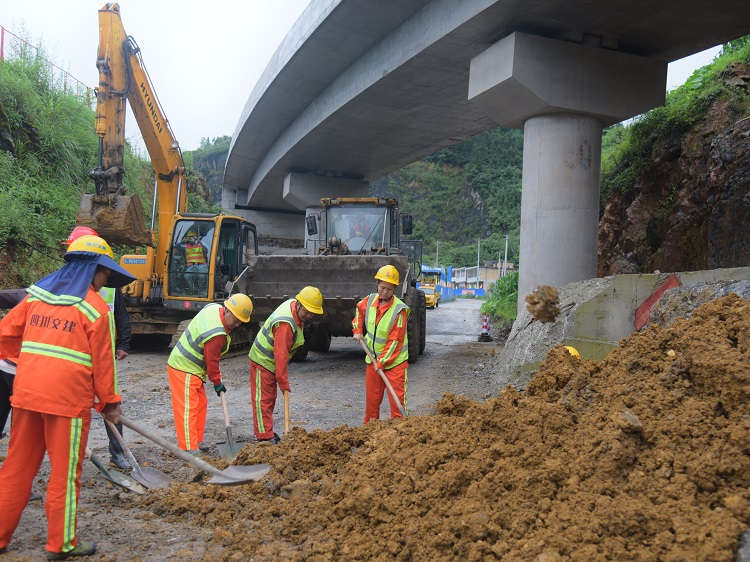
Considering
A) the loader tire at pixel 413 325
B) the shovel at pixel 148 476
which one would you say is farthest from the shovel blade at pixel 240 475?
the loader tire at pixel 413 325

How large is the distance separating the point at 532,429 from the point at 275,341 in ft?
8.61

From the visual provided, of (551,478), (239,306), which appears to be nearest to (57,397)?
(239,306)

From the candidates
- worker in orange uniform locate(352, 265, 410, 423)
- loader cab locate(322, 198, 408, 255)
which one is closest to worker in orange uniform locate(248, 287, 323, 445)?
worker in orange uniform locate(352, 265, 410, 423)

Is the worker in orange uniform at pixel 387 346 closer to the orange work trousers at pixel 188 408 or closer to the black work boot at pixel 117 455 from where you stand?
the orange work trousers at pixel 188 408

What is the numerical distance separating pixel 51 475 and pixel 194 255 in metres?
8.28

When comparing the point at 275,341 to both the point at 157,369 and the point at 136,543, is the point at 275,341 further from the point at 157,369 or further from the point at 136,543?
the point at 157,369

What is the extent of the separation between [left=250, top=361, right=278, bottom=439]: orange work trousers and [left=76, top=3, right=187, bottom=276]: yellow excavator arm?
515 cm

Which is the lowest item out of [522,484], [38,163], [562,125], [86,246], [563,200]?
[522,484]

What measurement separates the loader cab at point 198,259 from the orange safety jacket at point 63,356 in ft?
25.4

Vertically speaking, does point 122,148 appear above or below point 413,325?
above

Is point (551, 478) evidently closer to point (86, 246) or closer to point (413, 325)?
point (86, 246)

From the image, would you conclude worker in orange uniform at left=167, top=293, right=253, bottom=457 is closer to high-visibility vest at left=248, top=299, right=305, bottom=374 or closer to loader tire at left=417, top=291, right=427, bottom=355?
high-visibility vest at left=248, top=299, right=305, bottom=374

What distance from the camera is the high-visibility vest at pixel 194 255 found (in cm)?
1100

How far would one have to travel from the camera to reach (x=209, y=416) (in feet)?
22.2
